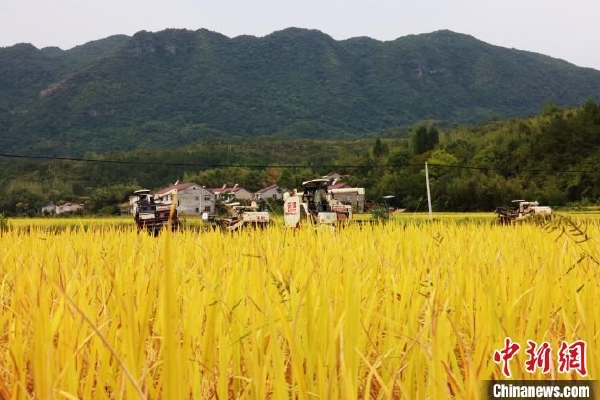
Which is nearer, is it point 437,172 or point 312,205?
point 312,205

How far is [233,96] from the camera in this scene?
16700 centimetres

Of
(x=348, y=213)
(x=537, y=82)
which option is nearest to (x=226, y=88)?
(x=537, y=82)

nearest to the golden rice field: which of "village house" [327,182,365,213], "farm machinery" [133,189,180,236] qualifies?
"village house" [327,182,365,213]

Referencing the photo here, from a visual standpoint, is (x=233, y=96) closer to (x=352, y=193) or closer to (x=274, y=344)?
(x=352, y=193)

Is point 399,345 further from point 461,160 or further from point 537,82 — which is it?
point 537,82

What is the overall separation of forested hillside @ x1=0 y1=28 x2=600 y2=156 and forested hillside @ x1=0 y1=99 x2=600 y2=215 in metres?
52.9

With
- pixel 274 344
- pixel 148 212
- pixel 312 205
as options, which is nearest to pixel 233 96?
pixel 148 212

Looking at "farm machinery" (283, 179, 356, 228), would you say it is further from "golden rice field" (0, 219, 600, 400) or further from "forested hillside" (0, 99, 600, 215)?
"golden rice field" (0, 219, 600, 400)

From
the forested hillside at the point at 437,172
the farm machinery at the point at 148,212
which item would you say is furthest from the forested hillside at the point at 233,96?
the farm machinery at the point at 148,212

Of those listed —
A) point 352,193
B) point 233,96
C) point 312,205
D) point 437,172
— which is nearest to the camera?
point 312,205

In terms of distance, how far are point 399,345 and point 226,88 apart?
175 metres

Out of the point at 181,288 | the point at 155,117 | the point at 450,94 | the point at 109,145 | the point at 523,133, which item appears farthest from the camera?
the point at 450,94

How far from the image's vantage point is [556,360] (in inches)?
42.5

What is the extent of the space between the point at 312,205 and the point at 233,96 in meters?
162
